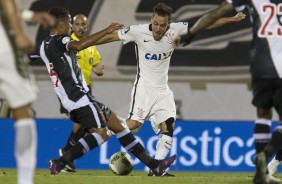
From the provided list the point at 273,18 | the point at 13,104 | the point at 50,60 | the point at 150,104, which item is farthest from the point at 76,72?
the point at 13,104

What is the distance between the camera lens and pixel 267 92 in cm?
727

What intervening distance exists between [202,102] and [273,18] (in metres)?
7.22

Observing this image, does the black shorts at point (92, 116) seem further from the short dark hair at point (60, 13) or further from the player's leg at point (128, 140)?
the short dark hair at point (60, 13)

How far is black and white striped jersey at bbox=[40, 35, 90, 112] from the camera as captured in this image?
9.21 metres

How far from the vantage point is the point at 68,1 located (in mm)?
14672

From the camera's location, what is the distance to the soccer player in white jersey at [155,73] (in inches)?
404

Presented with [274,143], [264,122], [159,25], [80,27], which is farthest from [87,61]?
[274,143]

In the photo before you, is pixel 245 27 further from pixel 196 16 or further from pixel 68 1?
pixel 68 1

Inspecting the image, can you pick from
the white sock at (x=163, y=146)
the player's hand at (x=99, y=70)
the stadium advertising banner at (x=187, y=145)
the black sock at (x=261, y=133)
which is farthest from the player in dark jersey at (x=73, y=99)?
the stadium advertising banner at (x=187, y=145)

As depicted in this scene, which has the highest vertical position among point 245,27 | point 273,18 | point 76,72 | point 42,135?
point 273,18

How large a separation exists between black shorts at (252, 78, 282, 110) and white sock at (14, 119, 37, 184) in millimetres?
2036

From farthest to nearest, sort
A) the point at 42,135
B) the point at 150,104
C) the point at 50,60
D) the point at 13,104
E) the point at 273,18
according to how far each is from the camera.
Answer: the point at 42,135 → the point at 150,104 → the point at 50,60 → the point at 273,18 → the point at 13,104

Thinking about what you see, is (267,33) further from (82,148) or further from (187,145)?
(187,145)

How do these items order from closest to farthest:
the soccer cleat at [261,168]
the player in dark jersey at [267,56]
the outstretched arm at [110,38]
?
the soccer cleat at [261,168]
the player in dark jersey at [267,56]
the outstretched arm at [110,38]
